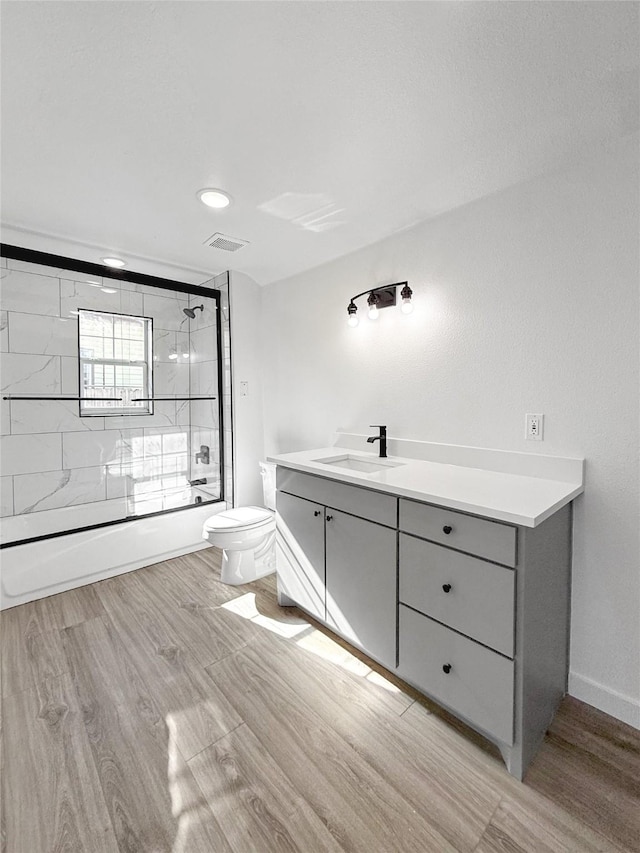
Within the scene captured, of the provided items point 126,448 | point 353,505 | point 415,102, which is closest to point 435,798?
point 353,505

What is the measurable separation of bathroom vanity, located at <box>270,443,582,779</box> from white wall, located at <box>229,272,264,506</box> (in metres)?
1.32

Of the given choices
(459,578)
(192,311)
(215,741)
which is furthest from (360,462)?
(192,311)

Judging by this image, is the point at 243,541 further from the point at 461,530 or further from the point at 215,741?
the point at 461,530

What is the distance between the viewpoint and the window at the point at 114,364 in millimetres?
3057

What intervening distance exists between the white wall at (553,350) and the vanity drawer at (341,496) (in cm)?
64

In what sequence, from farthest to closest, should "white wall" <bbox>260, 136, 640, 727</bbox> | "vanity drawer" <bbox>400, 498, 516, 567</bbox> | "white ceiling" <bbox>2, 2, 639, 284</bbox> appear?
"white wall" <bbox>260, 136, 640, 727</bbox> → "vanity drawer" <bbox>400, 498, 516, 567</bbox> → "white ceiling" <bbox>2, 2, 639, 284</bbox>

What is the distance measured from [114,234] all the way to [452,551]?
102 inches

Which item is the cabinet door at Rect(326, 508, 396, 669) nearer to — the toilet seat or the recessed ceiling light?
the toilet seat

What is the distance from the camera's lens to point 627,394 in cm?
150

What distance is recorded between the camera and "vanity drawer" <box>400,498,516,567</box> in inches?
50.7

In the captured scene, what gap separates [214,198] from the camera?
197 cm

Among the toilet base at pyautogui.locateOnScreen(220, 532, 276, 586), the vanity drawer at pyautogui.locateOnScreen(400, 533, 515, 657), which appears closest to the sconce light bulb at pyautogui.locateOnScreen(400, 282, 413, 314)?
the vanity drawer at pyautogui.locateOnScreen(400, 533, 515, 657)

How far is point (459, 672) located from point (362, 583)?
1.67 feet

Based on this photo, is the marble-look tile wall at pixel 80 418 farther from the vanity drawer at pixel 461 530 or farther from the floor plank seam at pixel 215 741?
the vanity drawer at pixel 461 530
